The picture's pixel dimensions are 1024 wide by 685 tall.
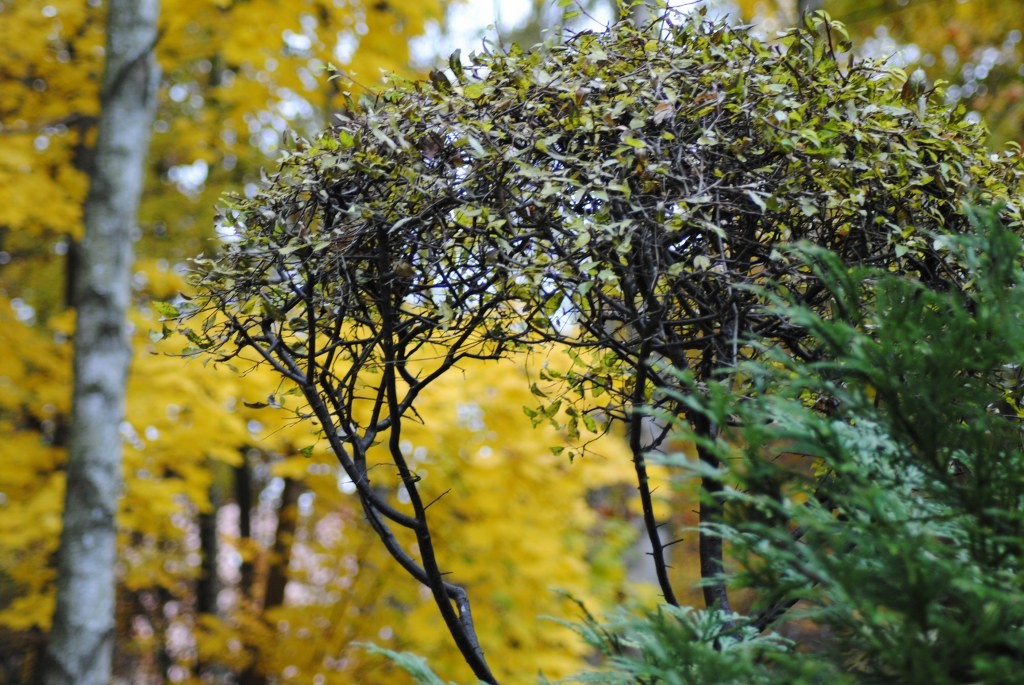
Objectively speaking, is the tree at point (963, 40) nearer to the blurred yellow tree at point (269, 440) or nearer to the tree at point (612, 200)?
the blurred yellow tree at point (269, 440)

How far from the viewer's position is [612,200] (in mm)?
1630

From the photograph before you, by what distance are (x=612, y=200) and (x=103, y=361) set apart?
12.0ft

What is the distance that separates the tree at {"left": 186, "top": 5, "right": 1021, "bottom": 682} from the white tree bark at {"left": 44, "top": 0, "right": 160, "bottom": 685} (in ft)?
9.58

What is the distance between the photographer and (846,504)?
1.24 metres

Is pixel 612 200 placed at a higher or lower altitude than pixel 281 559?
lower

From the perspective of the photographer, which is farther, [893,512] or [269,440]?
[269,440]

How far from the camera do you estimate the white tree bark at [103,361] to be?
4230mm

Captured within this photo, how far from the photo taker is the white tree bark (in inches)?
167

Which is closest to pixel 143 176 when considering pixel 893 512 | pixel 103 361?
pixel 103 361

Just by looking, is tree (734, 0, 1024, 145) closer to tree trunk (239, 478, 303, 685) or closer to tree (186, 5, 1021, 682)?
tree (186, 5, 1021, 682)

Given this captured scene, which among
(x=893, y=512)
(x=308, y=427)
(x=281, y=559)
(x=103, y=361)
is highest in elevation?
(x=281, y=559)

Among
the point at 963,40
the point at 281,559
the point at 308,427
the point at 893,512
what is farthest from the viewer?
the point at 281,559

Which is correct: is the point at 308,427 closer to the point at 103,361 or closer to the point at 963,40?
the point at 103,361

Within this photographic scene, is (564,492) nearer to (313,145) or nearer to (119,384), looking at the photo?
(119,384)
